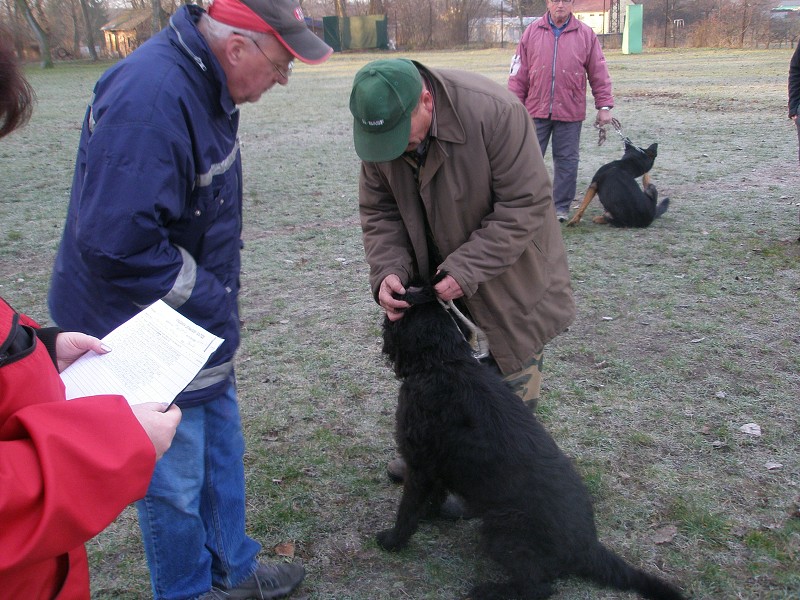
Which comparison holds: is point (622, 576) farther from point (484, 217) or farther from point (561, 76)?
point (561, 76)

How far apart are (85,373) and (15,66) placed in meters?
0.67

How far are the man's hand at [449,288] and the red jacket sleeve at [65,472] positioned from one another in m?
1.53

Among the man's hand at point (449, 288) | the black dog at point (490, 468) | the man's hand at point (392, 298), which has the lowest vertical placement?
the black dog at point (490, 468)

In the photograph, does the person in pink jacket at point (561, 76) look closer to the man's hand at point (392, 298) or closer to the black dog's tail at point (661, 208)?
the black dog's tail at point (661, 208)

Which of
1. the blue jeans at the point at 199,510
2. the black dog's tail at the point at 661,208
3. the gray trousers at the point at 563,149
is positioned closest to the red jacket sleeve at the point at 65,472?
the blue jeans at the point at 199,510

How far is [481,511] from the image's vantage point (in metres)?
2.54

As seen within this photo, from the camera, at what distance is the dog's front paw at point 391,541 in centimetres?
286

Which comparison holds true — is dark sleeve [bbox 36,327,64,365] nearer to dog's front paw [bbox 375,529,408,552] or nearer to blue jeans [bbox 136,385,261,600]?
blue jeans [bbox 136,385,261,600]

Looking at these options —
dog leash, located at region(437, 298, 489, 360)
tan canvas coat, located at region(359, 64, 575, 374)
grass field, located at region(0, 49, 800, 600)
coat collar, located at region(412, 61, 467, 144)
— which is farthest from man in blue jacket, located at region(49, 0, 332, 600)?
dog leash, located at region(437, 298, 489, 360)

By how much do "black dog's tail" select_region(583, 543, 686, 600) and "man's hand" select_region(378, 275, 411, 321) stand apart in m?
1.17

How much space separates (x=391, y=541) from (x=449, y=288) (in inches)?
45.2

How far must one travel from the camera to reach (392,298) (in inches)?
106

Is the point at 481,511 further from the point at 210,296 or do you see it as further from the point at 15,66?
the point at 15,66

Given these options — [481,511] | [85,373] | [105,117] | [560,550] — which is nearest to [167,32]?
[105,117]
